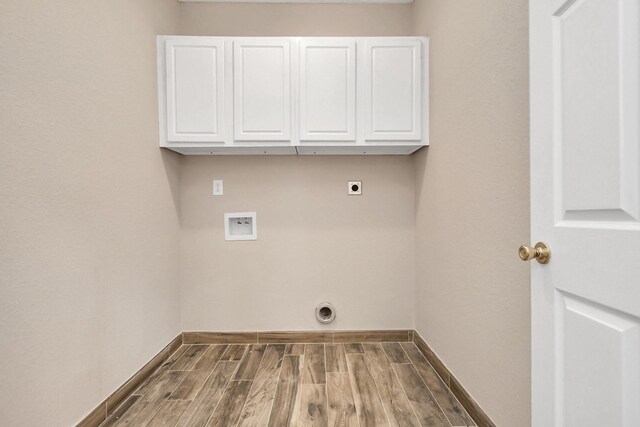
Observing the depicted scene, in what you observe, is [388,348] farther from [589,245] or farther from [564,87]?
[564,87]

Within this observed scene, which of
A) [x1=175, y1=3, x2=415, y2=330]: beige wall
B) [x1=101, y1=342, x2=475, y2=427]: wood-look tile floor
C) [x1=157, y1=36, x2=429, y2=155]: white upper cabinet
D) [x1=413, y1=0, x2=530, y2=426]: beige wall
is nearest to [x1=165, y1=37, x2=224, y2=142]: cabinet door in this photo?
[x1=157, y1=36, x2=429, y2=155]: white upper cabinet

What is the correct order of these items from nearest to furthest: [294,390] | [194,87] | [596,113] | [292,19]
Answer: [596,113], [294,390], [194,87], [292,19]

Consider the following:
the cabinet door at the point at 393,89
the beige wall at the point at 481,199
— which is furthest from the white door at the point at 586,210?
the cabinet door at the point at 393,89

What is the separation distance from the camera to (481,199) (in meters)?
1.46

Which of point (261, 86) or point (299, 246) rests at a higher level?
point (261, 86)

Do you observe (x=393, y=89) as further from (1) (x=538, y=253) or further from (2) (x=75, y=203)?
(2) (x=75, y=203)

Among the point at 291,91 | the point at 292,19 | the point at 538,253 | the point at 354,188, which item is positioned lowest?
the point at 538,253

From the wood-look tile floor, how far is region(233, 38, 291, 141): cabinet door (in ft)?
5.18

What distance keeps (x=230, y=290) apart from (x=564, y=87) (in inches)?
93.7

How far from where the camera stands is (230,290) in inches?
98.5

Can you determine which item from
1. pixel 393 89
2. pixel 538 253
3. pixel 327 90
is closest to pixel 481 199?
pixel 538 253

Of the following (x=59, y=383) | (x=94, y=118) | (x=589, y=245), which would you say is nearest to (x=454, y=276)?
(x=589, y=245)

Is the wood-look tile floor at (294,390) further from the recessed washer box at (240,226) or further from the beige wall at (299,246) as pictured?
the recessed washer box at (240,226)

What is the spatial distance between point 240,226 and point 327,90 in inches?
49.2
